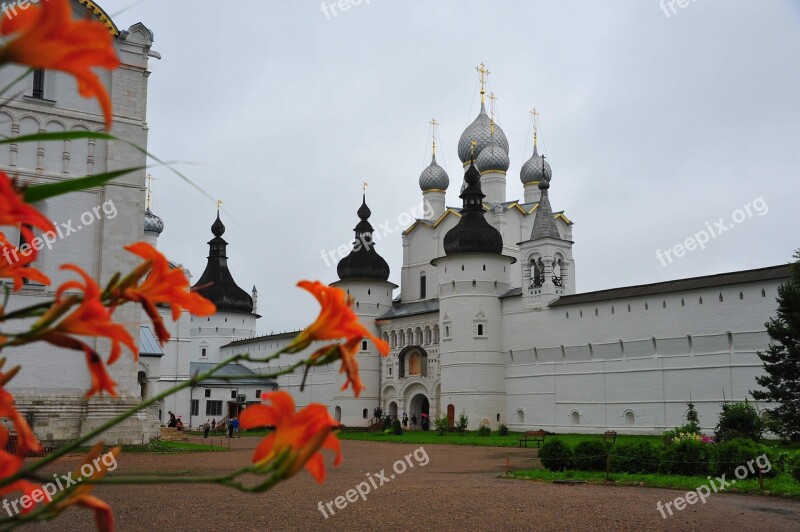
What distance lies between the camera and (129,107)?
837 inches

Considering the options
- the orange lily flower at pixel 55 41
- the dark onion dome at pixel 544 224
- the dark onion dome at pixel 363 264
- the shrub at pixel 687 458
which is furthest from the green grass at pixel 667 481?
the dark onion dome at pixel 363 264

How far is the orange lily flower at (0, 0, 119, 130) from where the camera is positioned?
2.66ft

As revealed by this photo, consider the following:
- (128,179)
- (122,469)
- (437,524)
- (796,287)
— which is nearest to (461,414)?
(796,287)

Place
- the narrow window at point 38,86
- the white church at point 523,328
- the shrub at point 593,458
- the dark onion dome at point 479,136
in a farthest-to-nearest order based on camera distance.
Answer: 1. the dark onion dome at point 479,136
2. the white church at point 523,328
3. the narrow window at point 38,86
4. the shrub at point 593,458

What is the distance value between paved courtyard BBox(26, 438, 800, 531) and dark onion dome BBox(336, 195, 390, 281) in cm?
3212

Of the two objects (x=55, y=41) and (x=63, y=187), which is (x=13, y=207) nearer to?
(x=63, y=187)

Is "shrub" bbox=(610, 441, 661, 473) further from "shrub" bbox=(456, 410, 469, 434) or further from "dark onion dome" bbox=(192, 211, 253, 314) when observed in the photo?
"dark onion dome" bbox=(192, 211, 253, 314)

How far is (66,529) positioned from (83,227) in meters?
13.2

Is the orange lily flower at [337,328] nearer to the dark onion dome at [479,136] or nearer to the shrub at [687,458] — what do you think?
the shrub at [687,458]

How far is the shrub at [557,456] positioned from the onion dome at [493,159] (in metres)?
34.0

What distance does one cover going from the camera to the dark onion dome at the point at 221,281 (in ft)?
203

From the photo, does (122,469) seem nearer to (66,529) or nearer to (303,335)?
(66,529)

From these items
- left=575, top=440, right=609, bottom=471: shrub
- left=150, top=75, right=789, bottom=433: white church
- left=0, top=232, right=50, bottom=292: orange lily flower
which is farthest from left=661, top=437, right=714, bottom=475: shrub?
left=0, top=232, right=50, bottom=292: orange lily flower

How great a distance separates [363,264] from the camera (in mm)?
48094
